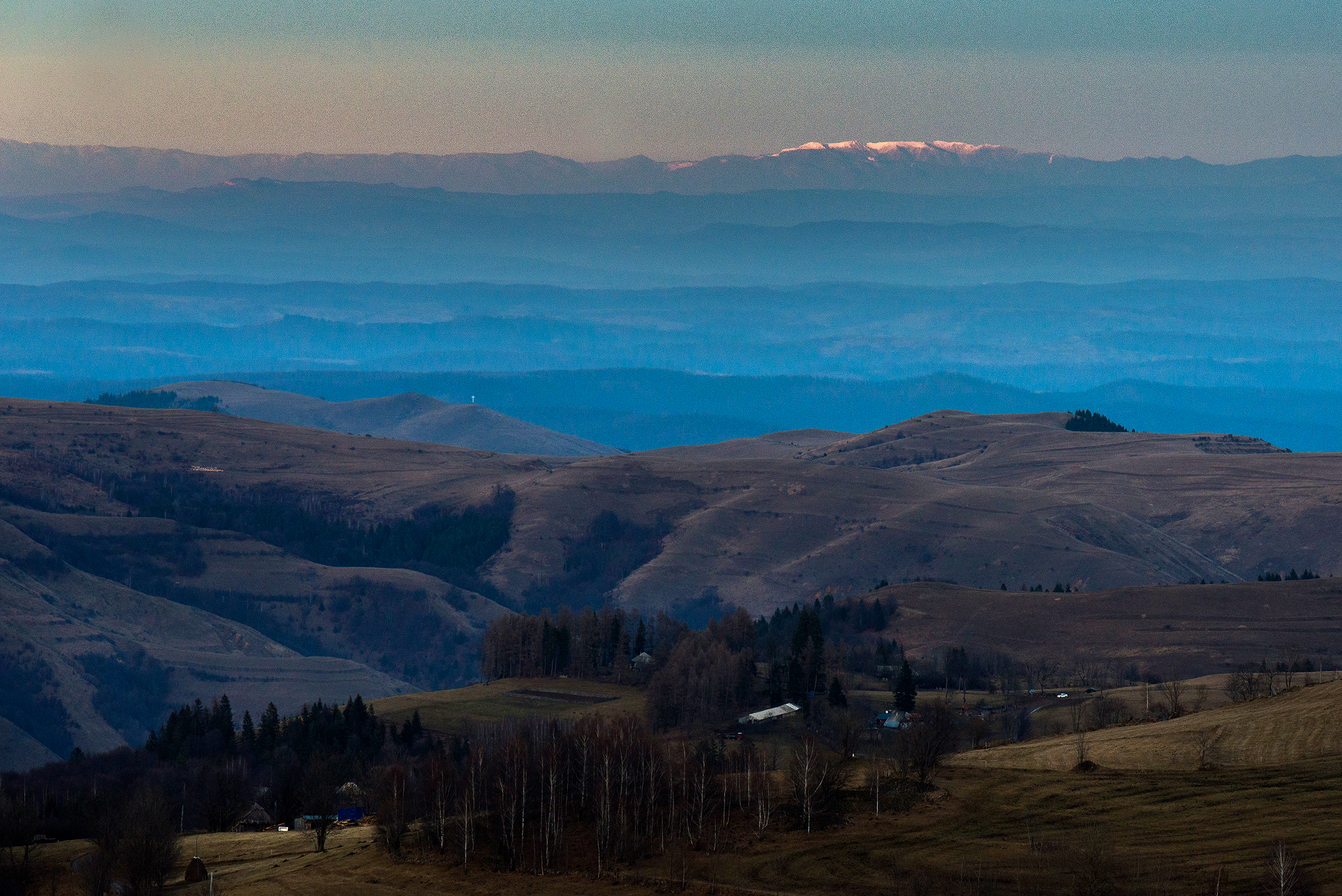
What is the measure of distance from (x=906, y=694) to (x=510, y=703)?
39.7 m

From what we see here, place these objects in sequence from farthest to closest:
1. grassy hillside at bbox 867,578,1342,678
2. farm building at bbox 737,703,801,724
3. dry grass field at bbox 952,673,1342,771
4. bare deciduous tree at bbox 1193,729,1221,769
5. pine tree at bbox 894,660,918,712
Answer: grassy hillside at bbox 867,578,1342,678, farm building at bbox 737,703,801,724, pine tree at bbox 894,660,918,712, bare deciduous tree at bbox 1193,729,1221,769, dry grass field at bbox 952,673,1342,771

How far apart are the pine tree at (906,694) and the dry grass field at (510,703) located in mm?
22227

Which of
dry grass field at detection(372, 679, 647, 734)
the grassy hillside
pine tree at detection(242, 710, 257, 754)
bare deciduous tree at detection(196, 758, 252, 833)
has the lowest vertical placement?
bare deciduous tree at detection(196, 758, 252, 833)

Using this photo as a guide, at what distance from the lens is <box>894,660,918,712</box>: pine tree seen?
133 m

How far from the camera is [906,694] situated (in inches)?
5246

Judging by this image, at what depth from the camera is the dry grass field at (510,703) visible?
140m

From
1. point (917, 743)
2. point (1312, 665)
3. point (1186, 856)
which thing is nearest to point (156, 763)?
point (917, 743)

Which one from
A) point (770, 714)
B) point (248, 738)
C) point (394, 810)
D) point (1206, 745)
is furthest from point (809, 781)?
point (248, 738)

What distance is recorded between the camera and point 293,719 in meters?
148

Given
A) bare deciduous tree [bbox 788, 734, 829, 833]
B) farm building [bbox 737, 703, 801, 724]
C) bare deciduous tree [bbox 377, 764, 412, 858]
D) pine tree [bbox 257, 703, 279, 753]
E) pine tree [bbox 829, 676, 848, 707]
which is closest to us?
bare deciduous tree [bbox 788, 734, 829, 833]

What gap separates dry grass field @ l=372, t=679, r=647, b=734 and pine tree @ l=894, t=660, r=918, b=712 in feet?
72.9

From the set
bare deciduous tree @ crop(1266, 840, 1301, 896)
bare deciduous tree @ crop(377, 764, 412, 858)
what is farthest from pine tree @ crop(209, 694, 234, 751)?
bare deciduous tree @ crop(1266, 840, 1301, 896)

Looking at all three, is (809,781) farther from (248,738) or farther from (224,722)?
(224,722)

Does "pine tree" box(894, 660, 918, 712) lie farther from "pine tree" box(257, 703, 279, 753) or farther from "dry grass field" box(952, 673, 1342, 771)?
"pine tree" box(257, 703, 279, 753)
